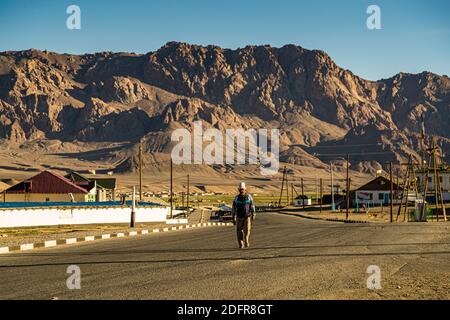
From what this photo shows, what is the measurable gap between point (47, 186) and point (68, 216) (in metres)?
33.4

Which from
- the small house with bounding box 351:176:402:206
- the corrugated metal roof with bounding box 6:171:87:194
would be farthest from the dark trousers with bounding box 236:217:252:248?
the small house with bounding box 351:176:402:206

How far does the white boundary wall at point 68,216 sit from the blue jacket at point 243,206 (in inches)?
969

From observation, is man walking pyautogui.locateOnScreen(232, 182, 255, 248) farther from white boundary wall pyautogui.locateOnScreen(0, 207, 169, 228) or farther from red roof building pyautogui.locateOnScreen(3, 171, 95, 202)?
red roof building pyautogui.locateOnScreen(3, 171, 95, 202)

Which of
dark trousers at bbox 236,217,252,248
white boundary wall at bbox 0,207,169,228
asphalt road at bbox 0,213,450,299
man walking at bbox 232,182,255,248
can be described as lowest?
white boundary wall at bbox 0,207,169,228

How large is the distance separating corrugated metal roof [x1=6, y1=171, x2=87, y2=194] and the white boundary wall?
23.3m

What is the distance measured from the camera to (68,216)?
1813 inches

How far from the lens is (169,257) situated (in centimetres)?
1683

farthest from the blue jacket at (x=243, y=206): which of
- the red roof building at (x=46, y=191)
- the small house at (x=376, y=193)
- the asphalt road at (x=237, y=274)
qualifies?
the small house at (x=376, y=193)

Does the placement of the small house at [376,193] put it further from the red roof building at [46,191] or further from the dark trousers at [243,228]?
the dark trousers at [243,228]

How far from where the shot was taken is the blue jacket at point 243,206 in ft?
61.9

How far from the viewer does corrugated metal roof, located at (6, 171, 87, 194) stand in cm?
7769

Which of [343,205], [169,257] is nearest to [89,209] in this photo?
[169,257]
